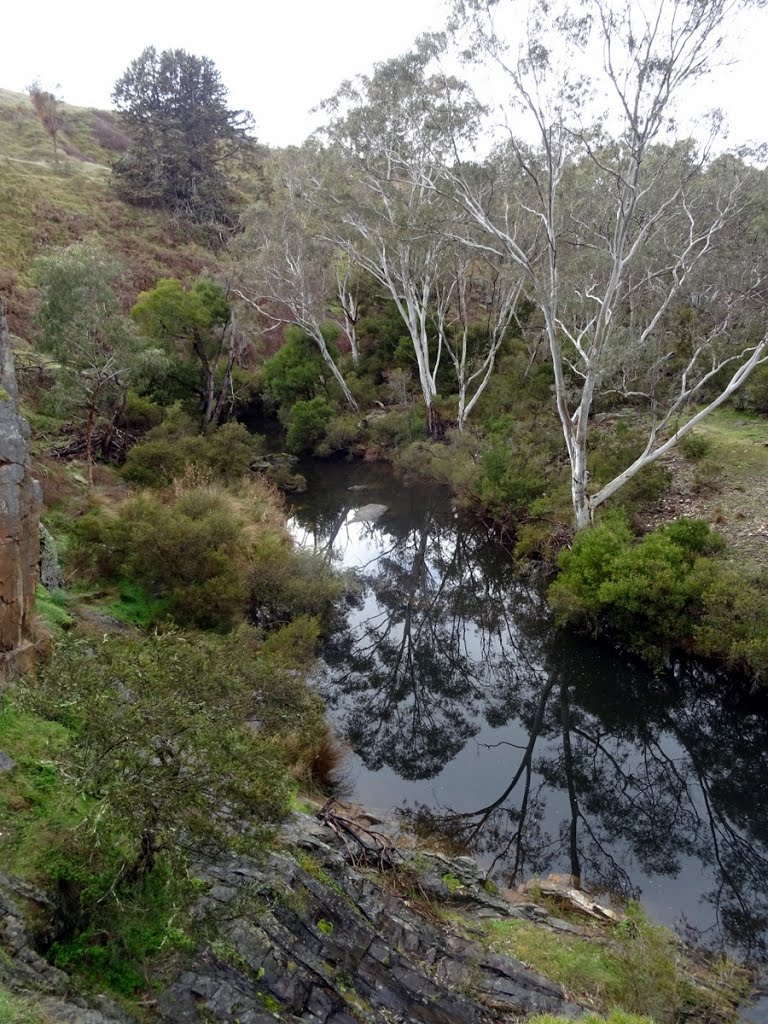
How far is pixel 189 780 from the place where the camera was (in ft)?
14.4

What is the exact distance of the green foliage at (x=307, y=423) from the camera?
26.3 metres

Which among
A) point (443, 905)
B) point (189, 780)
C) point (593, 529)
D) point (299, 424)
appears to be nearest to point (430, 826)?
point (443, 905)

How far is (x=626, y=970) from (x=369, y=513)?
16.1 metres

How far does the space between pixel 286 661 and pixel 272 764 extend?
5036mm

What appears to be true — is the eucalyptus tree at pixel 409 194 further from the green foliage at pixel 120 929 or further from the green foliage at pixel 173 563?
the green foliage at pixel 120 929

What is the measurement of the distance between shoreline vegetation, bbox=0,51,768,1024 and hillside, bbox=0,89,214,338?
0.43 m

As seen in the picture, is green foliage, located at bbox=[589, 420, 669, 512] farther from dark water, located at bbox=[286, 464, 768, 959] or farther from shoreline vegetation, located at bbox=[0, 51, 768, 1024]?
dark water, located at bbox=[286, 464, 768, 959]

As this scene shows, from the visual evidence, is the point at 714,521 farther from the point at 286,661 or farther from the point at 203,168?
the point at 203,168

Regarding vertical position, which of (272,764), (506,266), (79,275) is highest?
(506,266)

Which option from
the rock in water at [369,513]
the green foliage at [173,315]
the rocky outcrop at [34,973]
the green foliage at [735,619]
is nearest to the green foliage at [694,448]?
the green foliage at [735,619]

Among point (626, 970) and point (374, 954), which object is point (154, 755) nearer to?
point (374, 954)

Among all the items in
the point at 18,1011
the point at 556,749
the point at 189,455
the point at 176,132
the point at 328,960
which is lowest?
the point at 556,749

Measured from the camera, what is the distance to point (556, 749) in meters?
10.5

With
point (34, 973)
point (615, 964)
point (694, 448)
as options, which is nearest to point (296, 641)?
point (615, 964)
